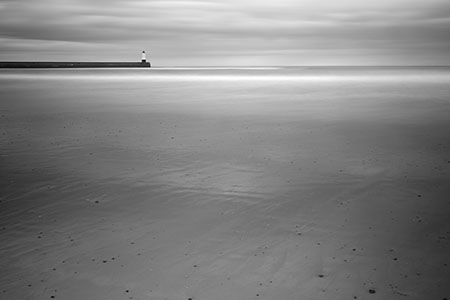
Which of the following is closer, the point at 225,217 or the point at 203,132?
the point at 225,217

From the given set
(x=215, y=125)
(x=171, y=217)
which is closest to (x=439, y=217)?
(x=171, y=217)

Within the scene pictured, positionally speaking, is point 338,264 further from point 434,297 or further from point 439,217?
point 439,217

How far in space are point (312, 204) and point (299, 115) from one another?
10.1 m

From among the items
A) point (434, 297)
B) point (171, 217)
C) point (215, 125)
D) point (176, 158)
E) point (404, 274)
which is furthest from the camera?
point (215, 125)

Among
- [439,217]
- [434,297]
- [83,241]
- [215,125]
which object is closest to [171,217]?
[83,241]

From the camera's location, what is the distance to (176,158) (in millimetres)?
8039

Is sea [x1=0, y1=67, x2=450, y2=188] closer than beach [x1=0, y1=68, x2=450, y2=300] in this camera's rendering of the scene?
No

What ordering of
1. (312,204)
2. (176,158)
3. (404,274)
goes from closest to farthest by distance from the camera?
(404,274) → (312,204) → (176,158)

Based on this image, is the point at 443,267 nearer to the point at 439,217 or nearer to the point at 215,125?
the point at 439,217

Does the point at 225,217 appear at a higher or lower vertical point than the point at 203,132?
lower

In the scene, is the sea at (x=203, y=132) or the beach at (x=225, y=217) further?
the sea at (x=203, y=132)

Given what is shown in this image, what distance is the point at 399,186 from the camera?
6.09 m

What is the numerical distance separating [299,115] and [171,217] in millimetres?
10954

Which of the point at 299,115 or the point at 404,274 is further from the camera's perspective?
the point at 299,115
